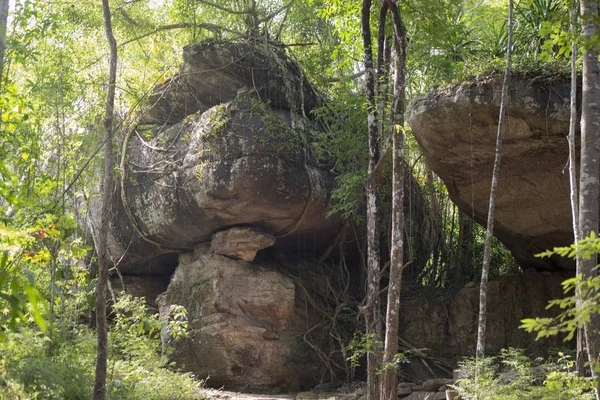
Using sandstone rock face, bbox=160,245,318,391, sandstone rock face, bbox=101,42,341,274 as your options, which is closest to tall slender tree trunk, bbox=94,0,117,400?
sandstone rock face, bbox=101,42,341,274

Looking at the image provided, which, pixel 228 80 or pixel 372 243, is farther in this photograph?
pixel 228 80

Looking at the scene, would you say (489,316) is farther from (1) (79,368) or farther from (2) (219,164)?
(1) (79,368)

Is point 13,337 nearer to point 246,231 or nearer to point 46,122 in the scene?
point 246,231

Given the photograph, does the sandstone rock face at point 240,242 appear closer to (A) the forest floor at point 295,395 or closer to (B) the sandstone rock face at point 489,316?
(A) the forest floor at point 295,395

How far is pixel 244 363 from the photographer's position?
11.3 m

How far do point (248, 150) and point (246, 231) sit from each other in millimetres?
1423

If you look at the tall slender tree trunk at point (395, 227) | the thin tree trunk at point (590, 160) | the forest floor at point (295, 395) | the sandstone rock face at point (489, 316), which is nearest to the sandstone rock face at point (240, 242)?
the forest floor at point (295, 395)

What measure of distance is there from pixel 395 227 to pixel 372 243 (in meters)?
0.44

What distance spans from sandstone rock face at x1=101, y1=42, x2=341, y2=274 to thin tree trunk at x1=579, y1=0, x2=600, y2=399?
564 cm

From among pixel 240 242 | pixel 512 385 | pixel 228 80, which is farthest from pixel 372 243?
pixel 228 80

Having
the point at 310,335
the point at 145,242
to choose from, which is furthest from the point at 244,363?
the point at 145,242

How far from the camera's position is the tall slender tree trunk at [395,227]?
7535 millimetres

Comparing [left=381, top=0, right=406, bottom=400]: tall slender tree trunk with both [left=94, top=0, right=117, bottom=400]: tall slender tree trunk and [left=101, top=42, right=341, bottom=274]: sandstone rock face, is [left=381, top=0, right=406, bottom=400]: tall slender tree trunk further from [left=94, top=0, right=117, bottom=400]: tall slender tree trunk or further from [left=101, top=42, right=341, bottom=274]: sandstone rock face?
[left=101, top=42, right=341, bottom=274]: sandstone rock face

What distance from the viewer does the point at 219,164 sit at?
1138cm
